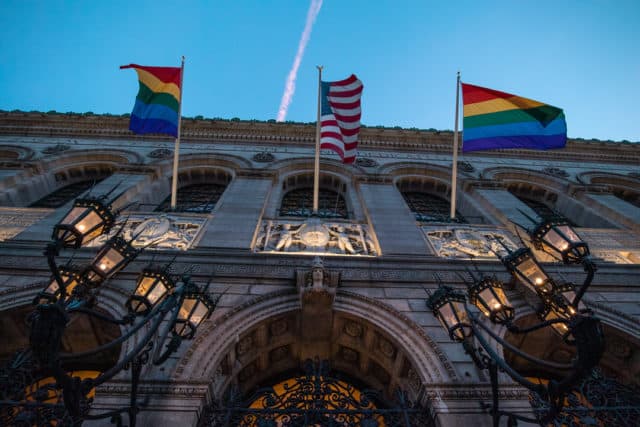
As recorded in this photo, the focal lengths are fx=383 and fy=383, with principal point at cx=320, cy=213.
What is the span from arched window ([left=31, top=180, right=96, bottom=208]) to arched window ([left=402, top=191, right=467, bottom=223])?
450 inches

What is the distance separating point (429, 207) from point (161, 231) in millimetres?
9103

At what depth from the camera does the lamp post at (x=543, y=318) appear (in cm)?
423

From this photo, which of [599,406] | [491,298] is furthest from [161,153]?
[599,406]

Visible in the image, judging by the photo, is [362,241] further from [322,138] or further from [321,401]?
[321,401]

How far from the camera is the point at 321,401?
5668 millimetres

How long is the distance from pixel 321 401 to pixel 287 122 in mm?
13126

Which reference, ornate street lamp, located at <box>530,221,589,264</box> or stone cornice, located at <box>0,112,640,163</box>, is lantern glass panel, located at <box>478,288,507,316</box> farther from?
stone cornice, located at <box>0,112,640,163</box>

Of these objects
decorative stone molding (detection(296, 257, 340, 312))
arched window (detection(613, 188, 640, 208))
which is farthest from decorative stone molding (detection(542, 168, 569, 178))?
decorative stone molding (detection(296, 257, 340, 312))

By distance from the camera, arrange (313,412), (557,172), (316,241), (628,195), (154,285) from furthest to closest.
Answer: (628,195) → (557,172) → (316,241) → (313,412) → (154,285)

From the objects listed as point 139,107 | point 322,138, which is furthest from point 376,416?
point 139,107

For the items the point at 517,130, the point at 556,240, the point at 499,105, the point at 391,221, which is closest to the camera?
the point at 556,240

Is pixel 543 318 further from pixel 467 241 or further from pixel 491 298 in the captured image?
pixel 467 241

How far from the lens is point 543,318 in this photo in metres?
5.31

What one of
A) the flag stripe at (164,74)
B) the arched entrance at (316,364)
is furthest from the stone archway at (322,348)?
the flag stripe at (164,74)
